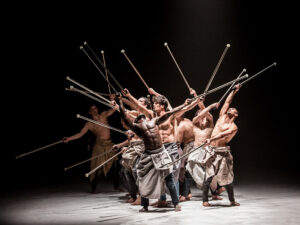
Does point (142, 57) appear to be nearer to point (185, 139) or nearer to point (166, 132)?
point (185, 139)

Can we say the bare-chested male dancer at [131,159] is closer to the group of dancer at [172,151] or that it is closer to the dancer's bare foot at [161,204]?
the group of dancer at [172,151]

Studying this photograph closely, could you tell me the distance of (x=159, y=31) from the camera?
28.8 ft

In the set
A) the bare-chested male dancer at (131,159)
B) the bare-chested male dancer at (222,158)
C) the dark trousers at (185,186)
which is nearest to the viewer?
the bare-chested male dancer at (222,158)

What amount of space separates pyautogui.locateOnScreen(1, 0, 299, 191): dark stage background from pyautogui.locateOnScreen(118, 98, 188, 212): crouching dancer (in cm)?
328

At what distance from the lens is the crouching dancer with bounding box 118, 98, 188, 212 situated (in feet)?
18.2

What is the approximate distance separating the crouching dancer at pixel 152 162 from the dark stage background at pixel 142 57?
3.28 m

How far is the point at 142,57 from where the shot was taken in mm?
8797

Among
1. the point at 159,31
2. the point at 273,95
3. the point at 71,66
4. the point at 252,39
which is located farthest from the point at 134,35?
the point at 273,95

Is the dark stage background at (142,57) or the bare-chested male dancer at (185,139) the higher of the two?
the dark stage background at (142,57)

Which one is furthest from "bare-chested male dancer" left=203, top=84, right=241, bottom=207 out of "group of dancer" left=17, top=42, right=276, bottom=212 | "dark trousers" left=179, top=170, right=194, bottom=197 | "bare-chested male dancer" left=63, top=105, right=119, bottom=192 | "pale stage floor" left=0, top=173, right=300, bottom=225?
"bare-chested male dancer" left=63, top=105, right=119, bottom=192

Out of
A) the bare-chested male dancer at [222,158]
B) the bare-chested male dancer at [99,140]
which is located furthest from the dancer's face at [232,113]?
the bare-chested male dancer at [99,140]

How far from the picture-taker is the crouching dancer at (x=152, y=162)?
554 centimetres

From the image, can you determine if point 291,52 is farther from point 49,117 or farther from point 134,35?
point 49,117

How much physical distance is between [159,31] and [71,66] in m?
1.69
